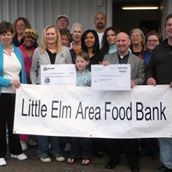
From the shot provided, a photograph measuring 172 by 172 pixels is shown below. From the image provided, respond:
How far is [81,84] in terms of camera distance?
626 centimetres

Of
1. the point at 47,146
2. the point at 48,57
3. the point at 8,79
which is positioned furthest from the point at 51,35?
the point at 47,146

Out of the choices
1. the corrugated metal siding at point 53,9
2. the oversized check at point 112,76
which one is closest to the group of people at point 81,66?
the oversized check at point 112,76

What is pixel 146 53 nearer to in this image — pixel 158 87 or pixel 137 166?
pixel 158 87

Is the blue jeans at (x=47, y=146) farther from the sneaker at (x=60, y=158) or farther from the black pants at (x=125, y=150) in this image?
the black pants at (x=125, y=150)

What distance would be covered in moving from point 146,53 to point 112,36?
1.91ft

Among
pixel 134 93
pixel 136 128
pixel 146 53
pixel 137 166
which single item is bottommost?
pixel 137 166

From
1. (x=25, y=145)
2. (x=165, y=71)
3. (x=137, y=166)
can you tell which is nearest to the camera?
(x=165, y=71)

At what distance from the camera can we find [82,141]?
21.0 feet

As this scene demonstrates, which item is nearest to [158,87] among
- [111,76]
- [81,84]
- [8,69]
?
[111,76]

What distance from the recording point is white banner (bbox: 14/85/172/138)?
19.8 ft

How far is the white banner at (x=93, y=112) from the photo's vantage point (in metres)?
6.04

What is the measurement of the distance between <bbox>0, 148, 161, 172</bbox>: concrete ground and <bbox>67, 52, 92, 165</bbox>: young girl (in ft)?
0.34

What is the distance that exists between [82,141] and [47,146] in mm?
572

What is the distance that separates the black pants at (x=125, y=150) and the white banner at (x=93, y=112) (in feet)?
0.52
